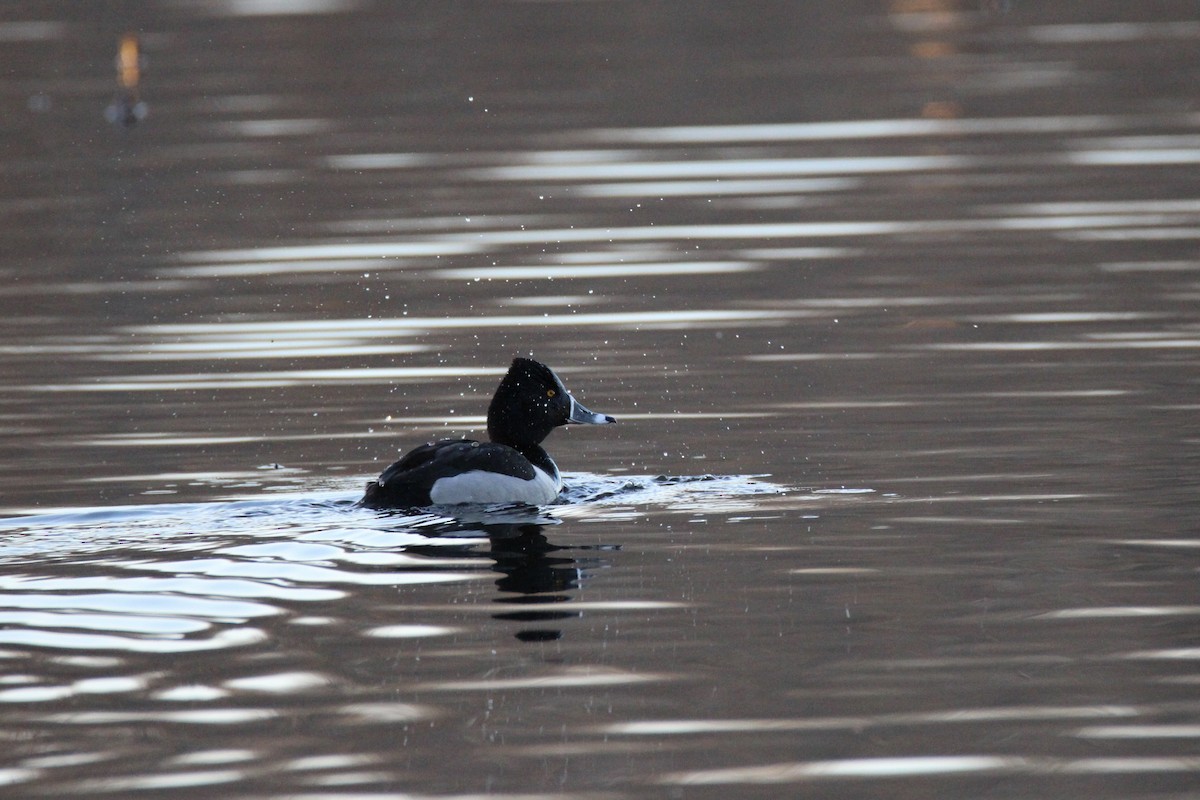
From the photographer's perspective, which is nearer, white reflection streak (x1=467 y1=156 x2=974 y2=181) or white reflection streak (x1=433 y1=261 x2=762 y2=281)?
white reflection streak (x1=433 y1=261 x2=762 y2=281)

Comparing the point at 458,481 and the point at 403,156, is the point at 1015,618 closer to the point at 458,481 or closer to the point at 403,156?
the point at 458,481

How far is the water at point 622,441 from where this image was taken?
6.54 metres

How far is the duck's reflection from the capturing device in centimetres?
791

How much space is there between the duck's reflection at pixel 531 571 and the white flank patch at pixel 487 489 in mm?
274

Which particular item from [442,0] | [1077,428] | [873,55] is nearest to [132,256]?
[1077,428]

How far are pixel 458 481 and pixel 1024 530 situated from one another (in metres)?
2.75

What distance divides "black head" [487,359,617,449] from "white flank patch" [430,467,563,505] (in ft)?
2.72

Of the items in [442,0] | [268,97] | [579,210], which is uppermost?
[442,0]

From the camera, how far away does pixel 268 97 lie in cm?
2823

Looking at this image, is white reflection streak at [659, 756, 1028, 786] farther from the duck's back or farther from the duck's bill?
the duck's bill

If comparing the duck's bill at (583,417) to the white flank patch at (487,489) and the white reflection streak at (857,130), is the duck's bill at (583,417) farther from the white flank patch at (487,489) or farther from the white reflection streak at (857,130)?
the white reflection streak at (857,130)

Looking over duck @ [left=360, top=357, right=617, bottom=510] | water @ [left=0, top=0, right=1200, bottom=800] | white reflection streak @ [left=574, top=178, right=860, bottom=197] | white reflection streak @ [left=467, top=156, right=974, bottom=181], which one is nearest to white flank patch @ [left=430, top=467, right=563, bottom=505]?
duck @ [left=360, top=357, right=617, bottom=510]

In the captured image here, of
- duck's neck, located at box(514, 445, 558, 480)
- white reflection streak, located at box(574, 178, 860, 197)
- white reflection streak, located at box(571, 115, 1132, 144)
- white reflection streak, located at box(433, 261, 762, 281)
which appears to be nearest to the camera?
duck's neck, located at box(514, 445, 558, 480)

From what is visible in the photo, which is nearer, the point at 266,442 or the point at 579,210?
the point at 266,442
